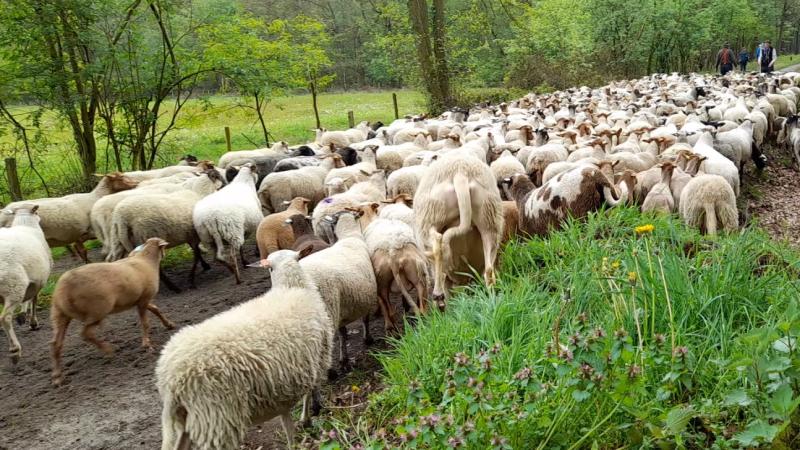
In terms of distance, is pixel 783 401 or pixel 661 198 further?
pixel 661 198

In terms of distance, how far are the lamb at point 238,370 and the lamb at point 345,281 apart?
0.75m

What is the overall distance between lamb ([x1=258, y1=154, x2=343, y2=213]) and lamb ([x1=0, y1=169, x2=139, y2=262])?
7.29 feet

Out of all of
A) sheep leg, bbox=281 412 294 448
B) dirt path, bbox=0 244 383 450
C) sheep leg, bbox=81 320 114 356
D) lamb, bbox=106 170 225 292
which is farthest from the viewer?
lamb, bbox=106 170 225 292

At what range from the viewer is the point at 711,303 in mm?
3043

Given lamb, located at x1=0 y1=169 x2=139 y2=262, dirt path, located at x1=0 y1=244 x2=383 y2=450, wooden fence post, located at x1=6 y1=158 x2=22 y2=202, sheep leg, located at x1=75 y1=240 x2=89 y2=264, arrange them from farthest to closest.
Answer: wooden fence post, located at x1=6 y1=158 x2=22 y2=202 → sheep leg, located at x1=75 y1=240 x2=89 y2=264 → lamb, located at x1=0 y1=169 x2=139 y2=262 → dirt path, located at x1=0 y1=244 x2=383 y2=450

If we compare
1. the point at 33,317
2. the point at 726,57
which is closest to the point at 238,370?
the point at 33,317

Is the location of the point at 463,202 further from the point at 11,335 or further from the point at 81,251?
the point at 81,251

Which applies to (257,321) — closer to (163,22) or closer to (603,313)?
(603,313)

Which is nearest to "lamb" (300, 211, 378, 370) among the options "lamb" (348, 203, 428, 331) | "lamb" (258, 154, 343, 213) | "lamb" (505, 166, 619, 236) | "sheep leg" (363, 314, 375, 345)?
"sheep leg" (363, 314, 375, 345)

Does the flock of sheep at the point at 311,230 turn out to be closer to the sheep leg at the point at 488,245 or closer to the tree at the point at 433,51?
the sheep leg at the point at 488,245

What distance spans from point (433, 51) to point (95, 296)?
1701cm

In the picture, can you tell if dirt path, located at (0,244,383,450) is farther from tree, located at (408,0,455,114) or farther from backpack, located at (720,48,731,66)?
backpack, located at (720,48,731,66)

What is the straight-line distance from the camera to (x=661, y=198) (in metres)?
6.66

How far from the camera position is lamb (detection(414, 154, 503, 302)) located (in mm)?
4855
